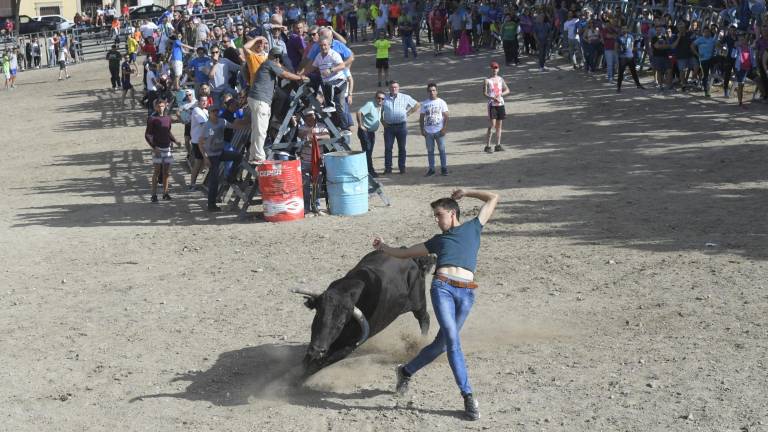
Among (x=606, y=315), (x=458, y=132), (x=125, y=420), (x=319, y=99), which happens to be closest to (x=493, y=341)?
(x=606, y=315)

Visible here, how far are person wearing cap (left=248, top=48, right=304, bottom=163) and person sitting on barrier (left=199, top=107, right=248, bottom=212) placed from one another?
0.51 meters

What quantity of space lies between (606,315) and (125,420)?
5.02 m

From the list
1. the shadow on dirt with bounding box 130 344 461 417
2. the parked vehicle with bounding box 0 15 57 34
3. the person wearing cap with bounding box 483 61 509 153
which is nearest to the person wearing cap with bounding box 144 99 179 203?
the person wearing cap with bounding box 483 61 509 153

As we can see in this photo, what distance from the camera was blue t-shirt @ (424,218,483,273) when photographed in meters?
8.73

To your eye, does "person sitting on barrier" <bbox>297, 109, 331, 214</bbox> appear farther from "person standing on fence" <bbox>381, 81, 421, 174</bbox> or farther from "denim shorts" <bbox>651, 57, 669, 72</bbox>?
"denim shorts" <bbox>651, 57, 669, 72</bbox>

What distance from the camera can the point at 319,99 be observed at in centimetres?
1800

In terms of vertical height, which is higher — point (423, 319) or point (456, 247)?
point (456, 247)

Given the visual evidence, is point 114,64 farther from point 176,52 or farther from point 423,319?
point 423,319

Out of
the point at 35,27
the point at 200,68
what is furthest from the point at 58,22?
the point at 200,68

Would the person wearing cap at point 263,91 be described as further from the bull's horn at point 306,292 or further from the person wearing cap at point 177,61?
the person wearing cap at point 177,61

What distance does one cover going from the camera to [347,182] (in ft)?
55.0

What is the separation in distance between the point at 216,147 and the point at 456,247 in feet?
31.6

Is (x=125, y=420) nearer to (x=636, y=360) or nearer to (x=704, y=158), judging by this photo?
(x=636, y=360)

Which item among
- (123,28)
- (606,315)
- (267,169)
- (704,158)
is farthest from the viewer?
(123,28)
